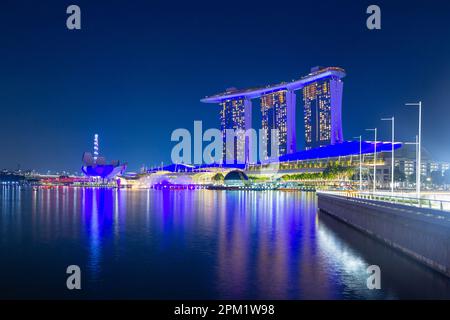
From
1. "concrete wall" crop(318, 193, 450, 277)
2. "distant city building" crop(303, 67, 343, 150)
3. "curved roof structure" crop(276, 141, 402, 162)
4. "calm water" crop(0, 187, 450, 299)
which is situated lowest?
"calm water" crop(0, 187, 450, 299)

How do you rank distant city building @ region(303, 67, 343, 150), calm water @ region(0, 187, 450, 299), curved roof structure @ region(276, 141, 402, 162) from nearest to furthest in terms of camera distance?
calm water @ region(0, 187, 450, 299) → curved roof structure @ region(276, 141, 402, 162) → distant city building @ region(303, 67, 343, 150)

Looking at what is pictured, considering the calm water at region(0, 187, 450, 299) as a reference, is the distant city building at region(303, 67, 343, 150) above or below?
above

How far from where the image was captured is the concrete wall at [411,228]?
1932cm

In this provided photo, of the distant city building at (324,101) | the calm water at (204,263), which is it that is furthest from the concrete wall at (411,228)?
the distant city building at (324,101)

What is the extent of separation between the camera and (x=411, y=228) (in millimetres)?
23391

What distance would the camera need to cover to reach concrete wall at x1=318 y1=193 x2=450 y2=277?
761 inches

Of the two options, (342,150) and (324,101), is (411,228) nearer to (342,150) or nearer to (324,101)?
(342,150)

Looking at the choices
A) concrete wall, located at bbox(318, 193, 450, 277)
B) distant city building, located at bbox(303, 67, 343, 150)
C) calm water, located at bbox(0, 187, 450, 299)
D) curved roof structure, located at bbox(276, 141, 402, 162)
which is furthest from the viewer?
distant city building, located at bbox(303, 67, 343, 150)

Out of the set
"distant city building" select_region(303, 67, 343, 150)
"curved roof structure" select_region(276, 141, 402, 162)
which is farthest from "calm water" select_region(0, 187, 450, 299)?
"distant city building" select_region(303, 67, 343, 150)

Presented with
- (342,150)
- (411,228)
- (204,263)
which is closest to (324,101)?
(342,150)

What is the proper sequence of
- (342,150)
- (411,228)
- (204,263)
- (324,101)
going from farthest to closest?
1. (324,101)
2. (342,150)
3. (204,263)
4. (411,228)

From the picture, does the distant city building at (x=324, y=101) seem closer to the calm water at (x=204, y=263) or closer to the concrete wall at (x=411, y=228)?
the calm water at (x=204, y=263)

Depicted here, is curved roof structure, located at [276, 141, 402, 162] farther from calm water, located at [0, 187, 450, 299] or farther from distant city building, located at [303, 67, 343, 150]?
calm water, located at [0, 187, 450, 299]
